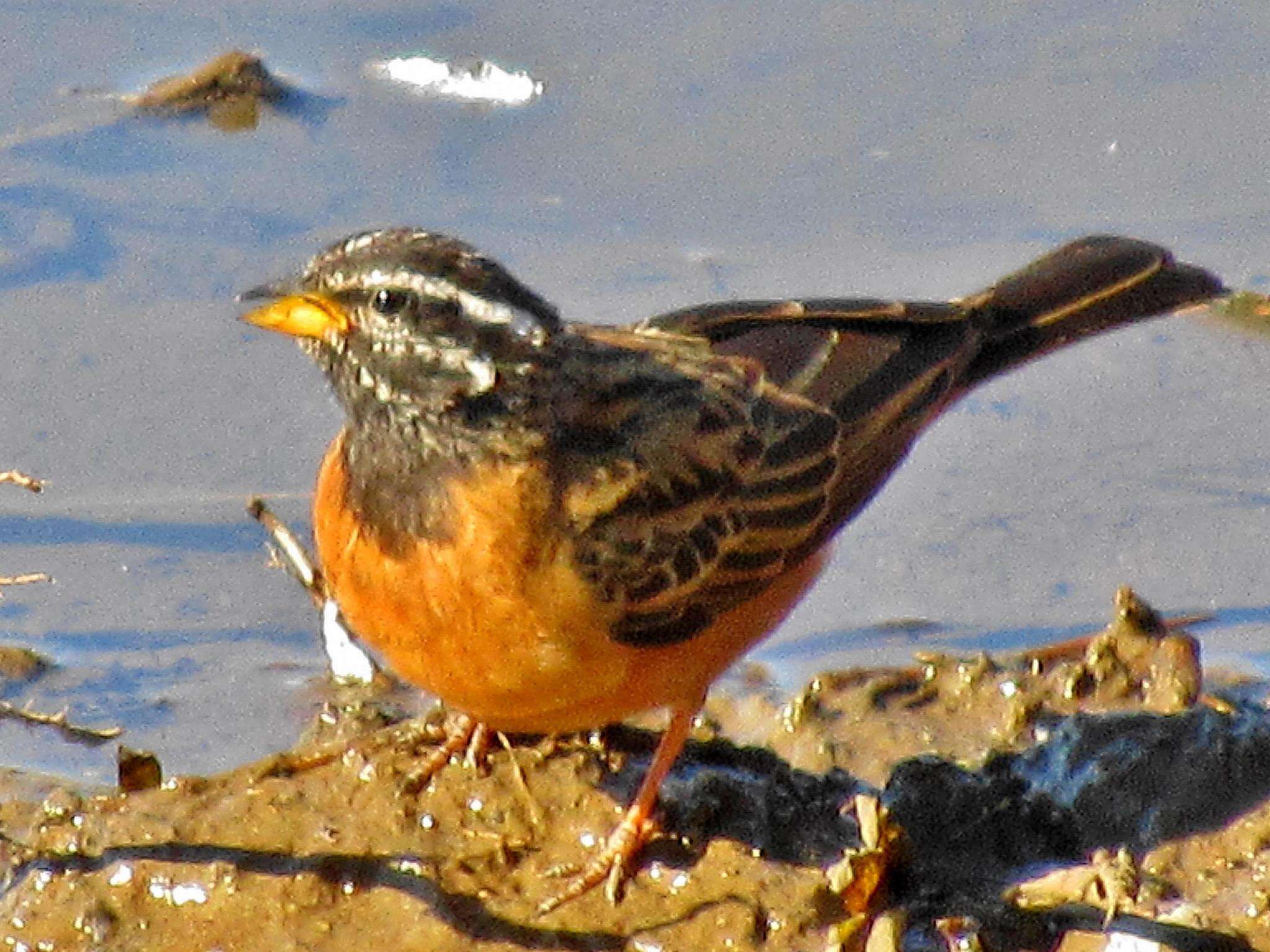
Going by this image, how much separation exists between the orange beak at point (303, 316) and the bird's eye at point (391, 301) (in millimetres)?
101

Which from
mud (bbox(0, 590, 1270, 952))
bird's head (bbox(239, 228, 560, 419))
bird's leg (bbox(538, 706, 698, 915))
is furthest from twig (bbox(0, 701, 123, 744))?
bird's leg (bbox(538, 706, 698, 915))

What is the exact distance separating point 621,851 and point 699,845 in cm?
24

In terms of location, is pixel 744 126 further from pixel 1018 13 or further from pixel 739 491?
pixel 739 491

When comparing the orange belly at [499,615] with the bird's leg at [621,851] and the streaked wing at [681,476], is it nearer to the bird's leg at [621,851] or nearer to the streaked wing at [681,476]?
the streaked wing at [681,476]

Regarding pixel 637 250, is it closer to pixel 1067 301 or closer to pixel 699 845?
pixel 1067 301

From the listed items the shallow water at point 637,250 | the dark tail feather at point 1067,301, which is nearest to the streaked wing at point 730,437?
the dark tail feather at point 1067,301

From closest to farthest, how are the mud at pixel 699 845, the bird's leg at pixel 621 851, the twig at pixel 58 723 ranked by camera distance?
1. the twig at pixel 58 723
2. the mud at pixel 699 845
3. the bird's leg at pixel 621 851

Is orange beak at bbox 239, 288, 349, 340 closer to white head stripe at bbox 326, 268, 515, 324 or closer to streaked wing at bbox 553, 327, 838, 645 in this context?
white head stripe at bbox 326, 268, 515, 324

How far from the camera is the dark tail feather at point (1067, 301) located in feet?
26.4

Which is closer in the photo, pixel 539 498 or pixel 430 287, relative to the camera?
pixel 430 287

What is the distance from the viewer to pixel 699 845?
22.5 feet

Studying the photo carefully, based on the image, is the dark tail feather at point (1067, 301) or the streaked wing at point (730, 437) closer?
the streaked wing at point (730, 437)

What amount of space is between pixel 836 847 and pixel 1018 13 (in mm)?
5152

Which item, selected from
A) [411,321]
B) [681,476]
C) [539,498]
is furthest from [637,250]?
[411,321]
